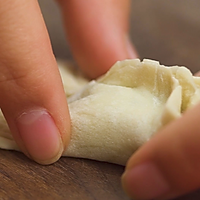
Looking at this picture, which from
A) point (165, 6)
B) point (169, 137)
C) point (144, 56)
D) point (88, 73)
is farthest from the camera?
point (165, 6)

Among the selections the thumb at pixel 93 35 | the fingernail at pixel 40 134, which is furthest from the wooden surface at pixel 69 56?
the thumb at pixel 93 35

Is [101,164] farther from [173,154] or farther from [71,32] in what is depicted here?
[71,32]

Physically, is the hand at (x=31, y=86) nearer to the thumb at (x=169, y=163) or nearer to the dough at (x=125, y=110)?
the dough at (x=125, y=110)

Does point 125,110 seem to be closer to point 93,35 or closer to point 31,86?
point 31,86

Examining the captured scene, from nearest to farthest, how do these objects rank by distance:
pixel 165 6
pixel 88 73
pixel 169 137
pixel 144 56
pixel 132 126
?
pixel 169 137 < pixel 132 126 < pixel 88 73 < pixel 144 56 < pixel 165 6

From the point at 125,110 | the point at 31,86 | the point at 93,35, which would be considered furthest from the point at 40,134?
the point at 93,35

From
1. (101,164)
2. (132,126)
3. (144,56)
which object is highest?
(132,126)

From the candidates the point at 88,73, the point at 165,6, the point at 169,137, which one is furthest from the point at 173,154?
the point at 165,6

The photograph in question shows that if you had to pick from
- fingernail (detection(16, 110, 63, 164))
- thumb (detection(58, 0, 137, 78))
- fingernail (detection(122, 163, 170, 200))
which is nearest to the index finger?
fingernail (detection(16, 110, 63, 164))
